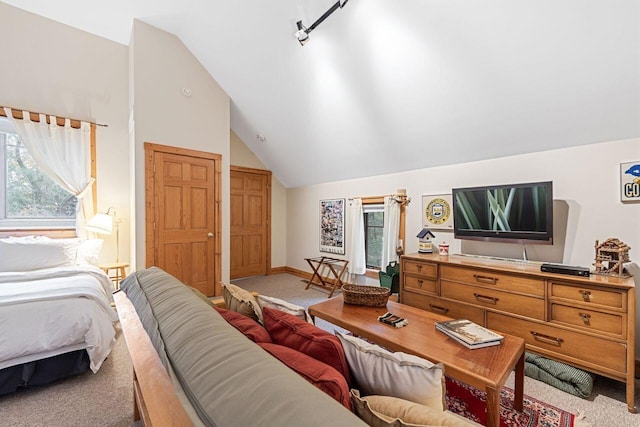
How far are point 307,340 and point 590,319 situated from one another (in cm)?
216

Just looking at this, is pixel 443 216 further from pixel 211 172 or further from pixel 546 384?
pixel 211 172

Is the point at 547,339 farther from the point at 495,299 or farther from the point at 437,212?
the point at 437,212

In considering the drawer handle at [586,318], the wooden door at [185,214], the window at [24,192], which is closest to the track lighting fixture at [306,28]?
the wooden door at [185,214]

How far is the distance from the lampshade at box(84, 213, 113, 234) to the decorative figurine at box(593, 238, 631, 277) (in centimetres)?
499

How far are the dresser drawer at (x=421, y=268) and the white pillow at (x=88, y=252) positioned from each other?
142 inches

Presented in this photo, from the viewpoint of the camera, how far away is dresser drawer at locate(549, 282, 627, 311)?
1849 mm

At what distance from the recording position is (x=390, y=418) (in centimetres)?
65

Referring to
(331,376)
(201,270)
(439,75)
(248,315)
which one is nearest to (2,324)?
(248,315)

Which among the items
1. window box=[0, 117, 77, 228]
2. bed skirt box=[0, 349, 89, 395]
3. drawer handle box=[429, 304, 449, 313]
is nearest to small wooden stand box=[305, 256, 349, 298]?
drawer handle box=[429, 304, 449, 313]

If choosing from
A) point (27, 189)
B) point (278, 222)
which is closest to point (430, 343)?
point (278, 222)

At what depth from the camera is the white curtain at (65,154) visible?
11.1ft

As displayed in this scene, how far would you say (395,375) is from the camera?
0.86 meters

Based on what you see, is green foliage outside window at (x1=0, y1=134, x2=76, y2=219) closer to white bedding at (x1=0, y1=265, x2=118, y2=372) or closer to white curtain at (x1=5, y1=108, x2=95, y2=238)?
white curtain at (x1=5, y1=108, x2=95, y2=238)

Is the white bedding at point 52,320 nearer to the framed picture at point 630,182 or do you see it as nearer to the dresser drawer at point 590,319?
the dresser drawer at point 590,319
